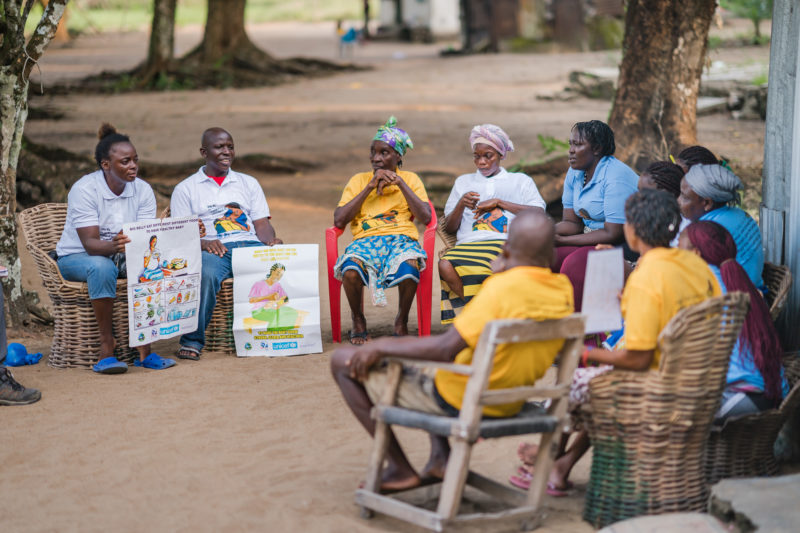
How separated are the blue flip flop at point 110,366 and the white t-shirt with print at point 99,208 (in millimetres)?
712

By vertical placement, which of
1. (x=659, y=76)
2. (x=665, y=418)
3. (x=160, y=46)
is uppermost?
(x=160, y=46)

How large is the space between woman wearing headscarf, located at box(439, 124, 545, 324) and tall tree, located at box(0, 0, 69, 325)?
309 centimetres

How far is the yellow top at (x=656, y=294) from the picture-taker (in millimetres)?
3672

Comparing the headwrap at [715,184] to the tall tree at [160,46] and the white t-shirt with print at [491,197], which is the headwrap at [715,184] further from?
the tall tree at [160,46]

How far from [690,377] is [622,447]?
1.26ft

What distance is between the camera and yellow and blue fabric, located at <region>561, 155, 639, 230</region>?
5.79 metres

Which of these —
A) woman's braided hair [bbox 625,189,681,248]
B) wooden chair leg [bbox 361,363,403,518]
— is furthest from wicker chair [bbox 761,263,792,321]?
wooden chair leg [bbox 361,363,403,518]

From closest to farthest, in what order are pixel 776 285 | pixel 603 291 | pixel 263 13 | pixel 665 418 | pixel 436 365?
pixel 436 365 < pixel 665 418 < pixel 603 291 < pixel 776 285 < pixel 263 13

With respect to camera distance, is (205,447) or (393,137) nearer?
(205,447)

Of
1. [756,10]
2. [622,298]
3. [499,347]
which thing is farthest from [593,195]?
[756,10]

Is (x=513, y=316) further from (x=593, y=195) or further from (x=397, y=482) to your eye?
(x=593, y=195)

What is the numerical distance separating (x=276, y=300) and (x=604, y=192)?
2.21 m

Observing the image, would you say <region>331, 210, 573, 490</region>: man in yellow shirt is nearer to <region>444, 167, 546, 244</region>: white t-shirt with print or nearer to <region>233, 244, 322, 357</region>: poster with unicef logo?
<region>233, 244, 322, 357</region>: poster with unicef logo

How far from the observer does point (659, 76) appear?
1072 cm
